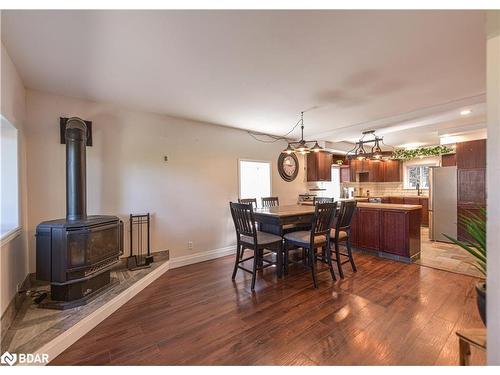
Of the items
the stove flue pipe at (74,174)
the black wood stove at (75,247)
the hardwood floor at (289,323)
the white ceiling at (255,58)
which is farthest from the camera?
the stove flue pipe at (74,174)

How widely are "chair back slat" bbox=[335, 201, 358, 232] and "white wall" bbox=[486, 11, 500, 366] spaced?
6.43 ft

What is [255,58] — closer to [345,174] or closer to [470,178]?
[470,178]

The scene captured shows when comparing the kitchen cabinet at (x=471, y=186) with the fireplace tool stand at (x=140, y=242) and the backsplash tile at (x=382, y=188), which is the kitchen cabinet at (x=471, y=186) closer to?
the backsplash tile at (x=382, y=188)

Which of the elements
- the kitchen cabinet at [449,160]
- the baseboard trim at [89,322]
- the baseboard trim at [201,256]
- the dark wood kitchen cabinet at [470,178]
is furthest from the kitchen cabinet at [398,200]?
the baseboard trim at [89,322]

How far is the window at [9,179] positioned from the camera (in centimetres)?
213

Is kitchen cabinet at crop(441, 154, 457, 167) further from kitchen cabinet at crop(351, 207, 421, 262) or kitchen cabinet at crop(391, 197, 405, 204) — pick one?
kitchen cabinet at crop(351, 207, 421, 262)

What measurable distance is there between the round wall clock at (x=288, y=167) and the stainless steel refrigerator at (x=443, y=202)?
9.68 ft

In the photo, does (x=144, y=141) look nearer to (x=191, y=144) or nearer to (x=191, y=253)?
(x=191, y=144)

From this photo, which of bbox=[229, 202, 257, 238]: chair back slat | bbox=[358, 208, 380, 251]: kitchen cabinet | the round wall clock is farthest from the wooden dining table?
the round wall clock

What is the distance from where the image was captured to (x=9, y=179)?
84.9 inches

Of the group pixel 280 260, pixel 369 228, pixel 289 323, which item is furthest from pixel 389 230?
pixel 289 323

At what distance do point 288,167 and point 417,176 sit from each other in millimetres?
4765
